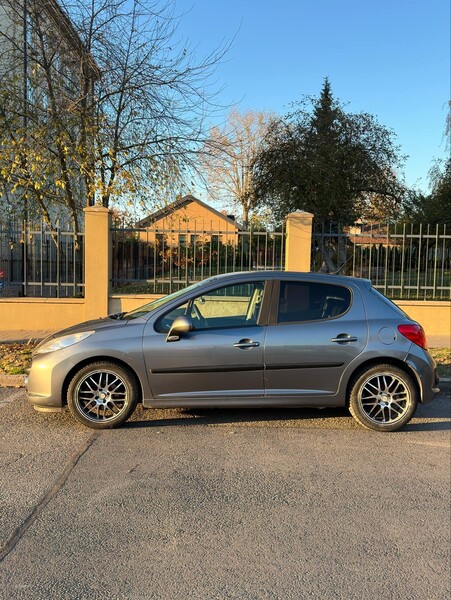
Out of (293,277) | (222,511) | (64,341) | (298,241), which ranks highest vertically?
(298,241)

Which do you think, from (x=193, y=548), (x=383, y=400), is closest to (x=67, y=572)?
(x=193, y=548)

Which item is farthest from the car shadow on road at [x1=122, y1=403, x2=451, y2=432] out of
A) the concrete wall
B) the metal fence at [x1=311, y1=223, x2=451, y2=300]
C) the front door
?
the metal fence at [x1=311, y1=223, x2=451, y2=300]

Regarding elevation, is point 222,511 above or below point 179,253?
below

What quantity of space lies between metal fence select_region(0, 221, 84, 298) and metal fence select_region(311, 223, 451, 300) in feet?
17.7

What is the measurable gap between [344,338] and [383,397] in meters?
0.75

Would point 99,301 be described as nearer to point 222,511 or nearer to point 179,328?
point 179,328

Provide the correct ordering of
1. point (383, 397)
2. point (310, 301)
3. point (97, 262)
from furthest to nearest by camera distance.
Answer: point (97, 262), point (310, 301), point (383, 397)

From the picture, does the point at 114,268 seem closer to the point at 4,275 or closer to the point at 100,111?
the point at 4,275

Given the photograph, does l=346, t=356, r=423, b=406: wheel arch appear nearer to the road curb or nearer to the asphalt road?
the asphalt road

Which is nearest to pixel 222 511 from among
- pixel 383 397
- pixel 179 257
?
pixel 383 397

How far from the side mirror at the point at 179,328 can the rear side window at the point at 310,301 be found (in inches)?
36.8

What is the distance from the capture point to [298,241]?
10.7m

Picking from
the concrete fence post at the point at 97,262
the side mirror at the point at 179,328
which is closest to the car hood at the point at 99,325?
the side mirror at the point at 179,328

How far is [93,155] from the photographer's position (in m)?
9.23
